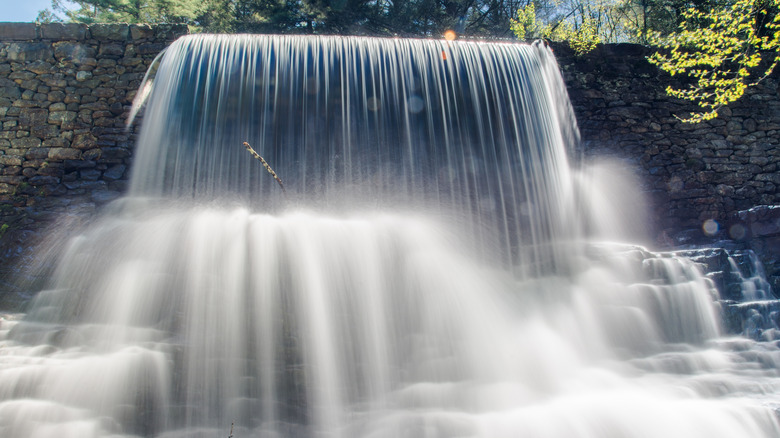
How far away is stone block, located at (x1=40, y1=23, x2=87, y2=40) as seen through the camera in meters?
7.17

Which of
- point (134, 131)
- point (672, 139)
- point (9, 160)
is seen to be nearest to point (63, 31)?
point (134, 131)

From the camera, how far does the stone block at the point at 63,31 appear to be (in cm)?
717

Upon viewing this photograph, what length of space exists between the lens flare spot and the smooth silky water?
1.01 m

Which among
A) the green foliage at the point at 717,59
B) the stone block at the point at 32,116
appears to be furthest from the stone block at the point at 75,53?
the green foliage at the point at 717,59

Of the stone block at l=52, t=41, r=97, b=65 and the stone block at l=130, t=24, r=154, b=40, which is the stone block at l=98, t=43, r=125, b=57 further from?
the stone block at l=130, t=24, r=154, b=40

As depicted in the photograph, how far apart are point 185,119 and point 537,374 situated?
5.82m

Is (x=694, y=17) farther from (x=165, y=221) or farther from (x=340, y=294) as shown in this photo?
(x=165, y=221)

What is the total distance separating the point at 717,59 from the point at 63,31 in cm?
1039

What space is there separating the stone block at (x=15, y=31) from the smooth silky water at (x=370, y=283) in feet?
7.68

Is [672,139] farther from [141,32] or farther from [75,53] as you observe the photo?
[75,53]

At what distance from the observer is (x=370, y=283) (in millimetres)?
4090

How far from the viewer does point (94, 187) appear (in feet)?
22.0

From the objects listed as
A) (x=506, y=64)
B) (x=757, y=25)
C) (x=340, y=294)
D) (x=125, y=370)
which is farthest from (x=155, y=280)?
(x=757, y=25)

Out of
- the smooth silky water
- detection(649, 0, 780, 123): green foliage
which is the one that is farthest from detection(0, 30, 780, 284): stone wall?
the smooth silky water
